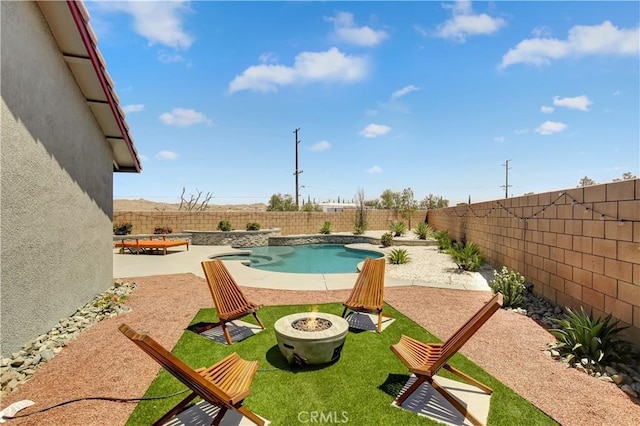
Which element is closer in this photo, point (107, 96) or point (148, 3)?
point (107, 96)

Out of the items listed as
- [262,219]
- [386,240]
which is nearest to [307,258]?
[386,240]

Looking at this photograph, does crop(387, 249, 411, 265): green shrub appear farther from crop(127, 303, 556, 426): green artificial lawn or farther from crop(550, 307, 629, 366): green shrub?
crop(550, 307, 629, 366): green shrub

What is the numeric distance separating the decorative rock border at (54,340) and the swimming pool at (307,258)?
23.2ft

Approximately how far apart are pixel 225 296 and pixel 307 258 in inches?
434

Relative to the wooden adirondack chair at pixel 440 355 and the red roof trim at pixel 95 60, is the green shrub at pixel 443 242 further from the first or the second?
the red roof trim at pixel 95 60

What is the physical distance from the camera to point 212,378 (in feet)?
9.68

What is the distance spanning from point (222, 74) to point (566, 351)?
14412 mm

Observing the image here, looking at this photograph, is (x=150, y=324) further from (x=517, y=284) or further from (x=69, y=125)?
(x=517, y=284)

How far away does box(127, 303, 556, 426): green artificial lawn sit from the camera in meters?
3.03

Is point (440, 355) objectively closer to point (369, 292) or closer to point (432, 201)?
point (369, 292)

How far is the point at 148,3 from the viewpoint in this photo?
7039 mm

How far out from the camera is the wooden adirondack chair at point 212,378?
2199 mm

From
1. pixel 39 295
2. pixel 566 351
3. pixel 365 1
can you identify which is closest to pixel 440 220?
pixel 365 1

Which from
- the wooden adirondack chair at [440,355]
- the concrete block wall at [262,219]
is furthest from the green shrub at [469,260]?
the concrete block wall at [262,219]
